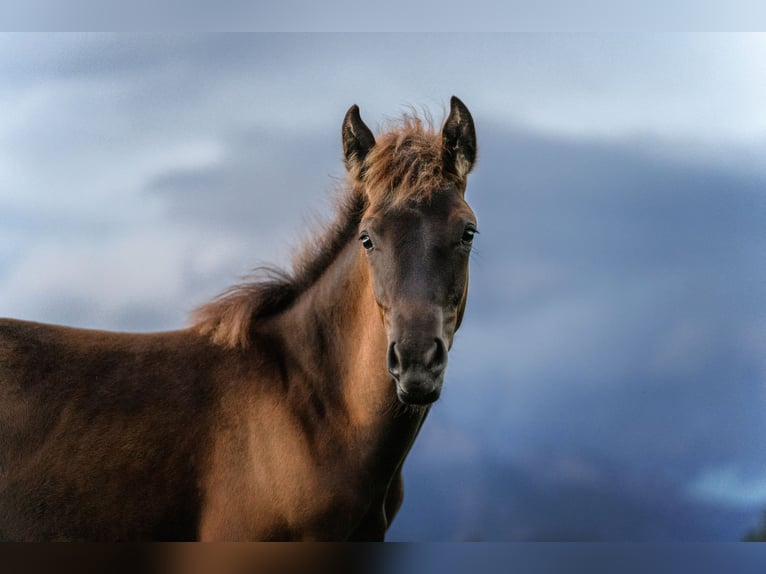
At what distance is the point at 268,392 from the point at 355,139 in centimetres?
120

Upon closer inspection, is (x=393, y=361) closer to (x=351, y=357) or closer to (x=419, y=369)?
(x=419, y=369)

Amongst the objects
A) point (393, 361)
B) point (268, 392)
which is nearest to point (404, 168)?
point (393, 361)

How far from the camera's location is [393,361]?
9.09ft

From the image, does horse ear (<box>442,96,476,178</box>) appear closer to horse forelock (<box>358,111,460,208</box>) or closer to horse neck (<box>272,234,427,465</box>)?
horse forelock (<box>358,111,460,208</box>)

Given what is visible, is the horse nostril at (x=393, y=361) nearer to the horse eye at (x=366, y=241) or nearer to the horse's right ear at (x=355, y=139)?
the horse eye at (x=366, y=241)

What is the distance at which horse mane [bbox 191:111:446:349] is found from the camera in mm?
3102

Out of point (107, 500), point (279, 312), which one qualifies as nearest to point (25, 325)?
point (107, 500)

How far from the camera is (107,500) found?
3254mm

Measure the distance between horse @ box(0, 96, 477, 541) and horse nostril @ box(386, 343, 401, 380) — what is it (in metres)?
0.16

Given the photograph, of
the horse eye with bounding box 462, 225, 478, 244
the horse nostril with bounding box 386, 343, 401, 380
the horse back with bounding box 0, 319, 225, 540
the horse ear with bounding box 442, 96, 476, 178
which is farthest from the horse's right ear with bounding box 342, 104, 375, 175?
the horse back with bounding box 0, 319, 225, 540

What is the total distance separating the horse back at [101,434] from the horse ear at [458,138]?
143 centimetres

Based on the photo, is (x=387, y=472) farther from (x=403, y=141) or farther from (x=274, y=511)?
(x=403, y=141)

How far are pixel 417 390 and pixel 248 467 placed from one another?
0.97m

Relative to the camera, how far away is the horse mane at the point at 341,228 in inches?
122
